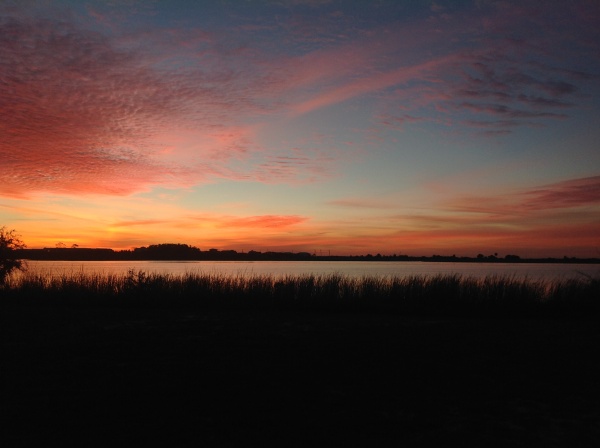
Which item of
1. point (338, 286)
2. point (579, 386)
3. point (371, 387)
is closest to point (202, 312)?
point (338, 286)

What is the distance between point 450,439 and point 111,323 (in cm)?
1287

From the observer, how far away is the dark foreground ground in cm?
605

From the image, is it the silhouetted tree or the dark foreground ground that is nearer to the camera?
the dark foreground ground

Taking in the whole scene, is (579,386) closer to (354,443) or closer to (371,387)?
(371,387)

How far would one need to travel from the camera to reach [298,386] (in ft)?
27.1

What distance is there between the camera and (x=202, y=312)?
19.6m

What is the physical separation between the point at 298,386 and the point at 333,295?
1443 cm

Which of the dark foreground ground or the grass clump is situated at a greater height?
the grass clump

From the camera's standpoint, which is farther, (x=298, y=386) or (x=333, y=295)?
(x=333, y=295)

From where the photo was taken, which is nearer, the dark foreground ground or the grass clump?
the dark foreground ground

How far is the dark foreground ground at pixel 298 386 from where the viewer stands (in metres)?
6.05

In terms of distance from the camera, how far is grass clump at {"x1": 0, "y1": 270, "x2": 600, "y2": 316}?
2120 cm

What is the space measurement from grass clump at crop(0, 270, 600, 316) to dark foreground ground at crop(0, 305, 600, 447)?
6315 millimetres

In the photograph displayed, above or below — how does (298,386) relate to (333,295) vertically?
below
